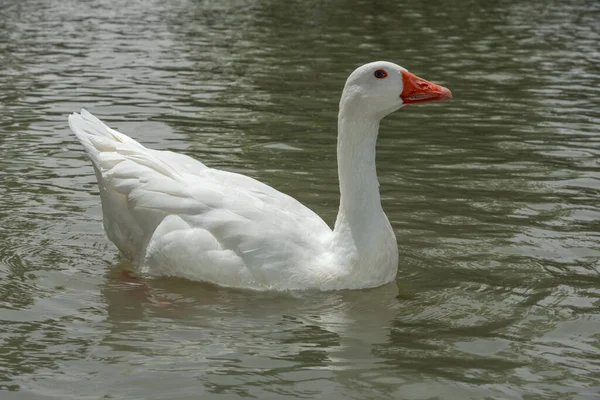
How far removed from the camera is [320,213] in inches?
383

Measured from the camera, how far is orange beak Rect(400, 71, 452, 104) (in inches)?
295

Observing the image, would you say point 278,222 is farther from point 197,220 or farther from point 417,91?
point 417,91

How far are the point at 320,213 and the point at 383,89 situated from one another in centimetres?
249

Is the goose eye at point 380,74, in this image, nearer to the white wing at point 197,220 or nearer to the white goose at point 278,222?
the white goose at point 278,222

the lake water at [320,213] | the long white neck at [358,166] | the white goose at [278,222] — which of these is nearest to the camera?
the lake water at [320,213]

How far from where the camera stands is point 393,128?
1342 cm

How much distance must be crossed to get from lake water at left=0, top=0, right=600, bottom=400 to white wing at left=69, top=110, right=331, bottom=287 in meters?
0.24

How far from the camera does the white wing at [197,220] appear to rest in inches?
295

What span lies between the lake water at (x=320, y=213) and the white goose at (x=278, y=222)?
19 centimetres

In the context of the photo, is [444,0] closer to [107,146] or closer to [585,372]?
[107,146]

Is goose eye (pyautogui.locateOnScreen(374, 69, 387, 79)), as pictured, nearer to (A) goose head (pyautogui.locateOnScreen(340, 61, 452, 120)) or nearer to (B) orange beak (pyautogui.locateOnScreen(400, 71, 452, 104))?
(A) goose head (pyautogui.locateOnScreen(340, 61, 452, 120))

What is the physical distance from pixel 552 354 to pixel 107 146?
4.06 metres

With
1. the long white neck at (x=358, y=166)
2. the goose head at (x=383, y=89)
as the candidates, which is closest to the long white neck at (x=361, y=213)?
the long white neck at (x=358, y=166)

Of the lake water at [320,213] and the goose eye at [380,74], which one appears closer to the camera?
the lake water at [320,213]
